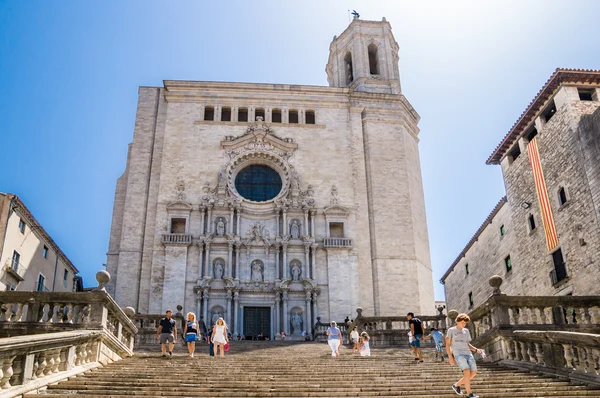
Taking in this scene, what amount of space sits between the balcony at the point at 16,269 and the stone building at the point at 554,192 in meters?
23.4

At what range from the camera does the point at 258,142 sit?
31891mm

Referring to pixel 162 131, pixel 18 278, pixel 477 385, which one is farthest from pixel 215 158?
pixel 477 385

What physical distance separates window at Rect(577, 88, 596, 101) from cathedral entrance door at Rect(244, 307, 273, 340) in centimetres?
1628

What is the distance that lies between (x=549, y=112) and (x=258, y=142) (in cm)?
1413

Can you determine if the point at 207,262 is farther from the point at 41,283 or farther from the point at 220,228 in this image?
the point at 41,283

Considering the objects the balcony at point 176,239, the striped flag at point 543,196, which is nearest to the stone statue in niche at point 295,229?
the balcony at point 176,239

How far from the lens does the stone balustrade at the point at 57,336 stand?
8.50 meters

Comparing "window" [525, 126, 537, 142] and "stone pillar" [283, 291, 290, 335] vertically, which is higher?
"window" [525, 126, 537, 142]

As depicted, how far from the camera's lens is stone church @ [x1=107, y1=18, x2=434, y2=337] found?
2808 cm

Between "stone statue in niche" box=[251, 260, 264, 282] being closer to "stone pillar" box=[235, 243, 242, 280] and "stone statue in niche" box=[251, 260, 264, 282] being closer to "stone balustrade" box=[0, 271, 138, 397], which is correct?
"stone pillar" box=[235, 243, 242, 280]

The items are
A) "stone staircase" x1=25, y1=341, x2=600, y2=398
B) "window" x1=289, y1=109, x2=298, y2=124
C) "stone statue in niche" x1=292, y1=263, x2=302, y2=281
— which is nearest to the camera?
"stone staircase" x1=25, y1=341, x2=600, y2=398

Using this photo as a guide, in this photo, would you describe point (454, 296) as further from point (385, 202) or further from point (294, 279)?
point (294, 279)

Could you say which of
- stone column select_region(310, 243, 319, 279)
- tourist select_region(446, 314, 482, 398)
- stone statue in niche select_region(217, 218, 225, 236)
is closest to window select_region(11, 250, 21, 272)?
stone statue in niche select_region(217, 218, 225, 236)

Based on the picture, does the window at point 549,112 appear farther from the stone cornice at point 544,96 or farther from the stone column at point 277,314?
the stone column at point 277,314
